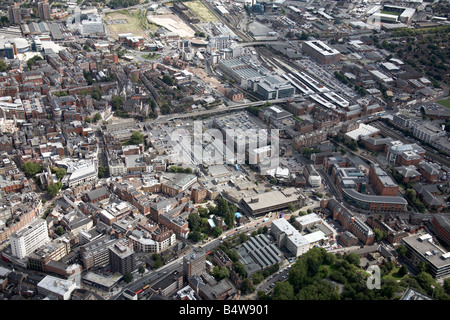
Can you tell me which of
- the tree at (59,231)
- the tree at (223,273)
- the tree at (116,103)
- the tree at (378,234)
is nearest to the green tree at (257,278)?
the tree at (223,273)

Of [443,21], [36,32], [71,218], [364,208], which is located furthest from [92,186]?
[443,21]

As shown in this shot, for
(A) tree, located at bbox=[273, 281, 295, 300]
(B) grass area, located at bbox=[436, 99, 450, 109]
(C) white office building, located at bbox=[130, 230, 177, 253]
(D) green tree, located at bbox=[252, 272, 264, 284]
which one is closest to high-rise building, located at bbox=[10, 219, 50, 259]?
(C) white office building, located at bbox=[130, 230, 177, 253]

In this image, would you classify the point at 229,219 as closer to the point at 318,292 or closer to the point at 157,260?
the point at 157,260

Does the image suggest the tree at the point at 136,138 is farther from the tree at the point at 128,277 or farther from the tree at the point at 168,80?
the tree at the point at 128,277

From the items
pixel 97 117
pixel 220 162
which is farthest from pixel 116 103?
pixel 220 162

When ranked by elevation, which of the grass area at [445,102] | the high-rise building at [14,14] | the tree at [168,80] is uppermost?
the high-rise building at [14,14]

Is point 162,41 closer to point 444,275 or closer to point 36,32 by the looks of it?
point 36,32
